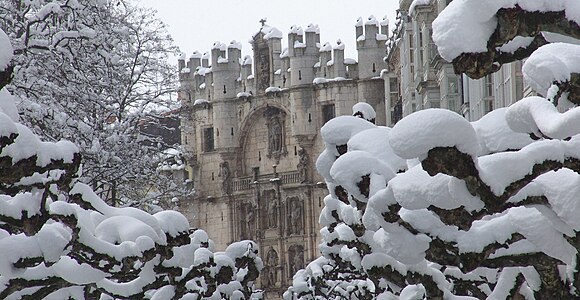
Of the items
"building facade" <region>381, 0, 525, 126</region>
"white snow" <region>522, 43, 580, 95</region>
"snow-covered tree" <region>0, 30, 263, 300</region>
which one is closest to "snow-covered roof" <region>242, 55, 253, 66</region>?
"building facade" <region>381, 0, 525, 126</region>

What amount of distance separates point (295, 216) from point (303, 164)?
106 inches

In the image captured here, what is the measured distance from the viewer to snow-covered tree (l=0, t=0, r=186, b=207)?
1828 cm

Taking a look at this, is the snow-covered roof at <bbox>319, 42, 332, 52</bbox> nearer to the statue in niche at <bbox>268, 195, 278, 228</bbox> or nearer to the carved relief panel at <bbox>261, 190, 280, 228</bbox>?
the carved relief panel at <bbox>261, 190, 280, 228</bbox>

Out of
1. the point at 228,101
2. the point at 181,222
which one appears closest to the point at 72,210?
the point at 181,222

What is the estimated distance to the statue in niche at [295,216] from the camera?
63.1 m

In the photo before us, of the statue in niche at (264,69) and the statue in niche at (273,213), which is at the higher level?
the statue in niche at (264,69)

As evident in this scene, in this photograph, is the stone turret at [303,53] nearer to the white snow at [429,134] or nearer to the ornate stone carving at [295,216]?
the ornate stone carving at [295,216]

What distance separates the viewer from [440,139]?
740 cm

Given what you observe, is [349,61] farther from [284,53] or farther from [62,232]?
[62,232]

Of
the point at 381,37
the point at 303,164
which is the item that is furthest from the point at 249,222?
the point at 381,37

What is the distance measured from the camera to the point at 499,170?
25.4 feet

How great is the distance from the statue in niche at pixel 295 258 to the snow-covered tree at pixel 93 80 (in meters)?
33.2

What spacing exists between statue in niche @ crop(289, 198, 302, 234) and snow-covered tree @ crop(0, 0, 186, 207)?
33.1 meters

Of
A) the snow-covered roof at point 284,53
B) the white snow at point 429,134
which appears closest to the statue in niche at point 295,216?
→ the snow-covered roof at point 284,53
